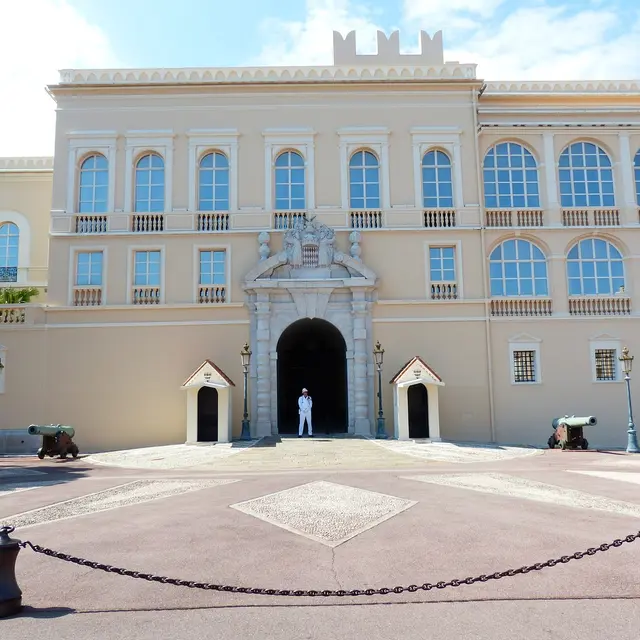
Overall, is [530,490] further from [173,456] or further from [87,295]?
[87,295]

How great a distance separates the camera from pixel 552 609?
5.20 m

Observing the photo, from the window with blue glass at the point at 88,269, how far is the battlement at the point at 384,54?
13.2m

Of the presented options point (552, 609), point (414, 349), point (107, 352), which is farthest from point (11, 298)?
point (552, 609)

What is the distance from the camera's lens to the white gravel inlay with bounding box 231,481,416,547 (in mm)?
7762

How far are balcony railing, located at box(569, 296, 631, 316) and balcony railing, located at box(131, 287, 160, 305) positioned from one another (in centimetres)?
1591

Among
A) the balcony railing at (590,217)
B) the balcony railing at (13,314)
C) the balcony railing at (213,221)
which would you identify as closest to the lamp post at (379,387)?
the balcony railing at (213,221)

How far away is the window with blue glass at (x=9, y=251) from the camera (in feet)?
88.2

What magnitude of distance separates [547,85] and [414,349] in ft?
40.6

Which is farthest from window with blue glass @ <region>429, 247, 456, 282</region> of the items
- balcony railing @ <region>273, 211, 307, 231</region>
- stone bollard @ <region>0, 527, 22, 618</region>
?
stone bollard @ <region>0, 527, 22, 618</region>

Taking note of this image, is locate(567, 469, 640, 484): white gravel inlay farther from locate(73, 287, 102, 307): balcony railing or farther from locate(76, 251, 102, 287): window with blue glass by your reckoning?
locate(76, 251, 102, 287): window with blue glass

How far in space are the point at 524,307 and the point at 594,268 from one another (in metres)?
3.30

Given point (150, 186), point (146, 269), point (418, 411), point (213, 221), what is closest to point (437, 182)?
point (213, 221)

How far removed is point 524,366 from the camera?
936 inches

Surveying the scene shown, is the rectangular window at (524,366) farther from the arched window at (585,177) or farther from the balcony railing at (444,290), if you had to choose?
the arched window at (585,177)
